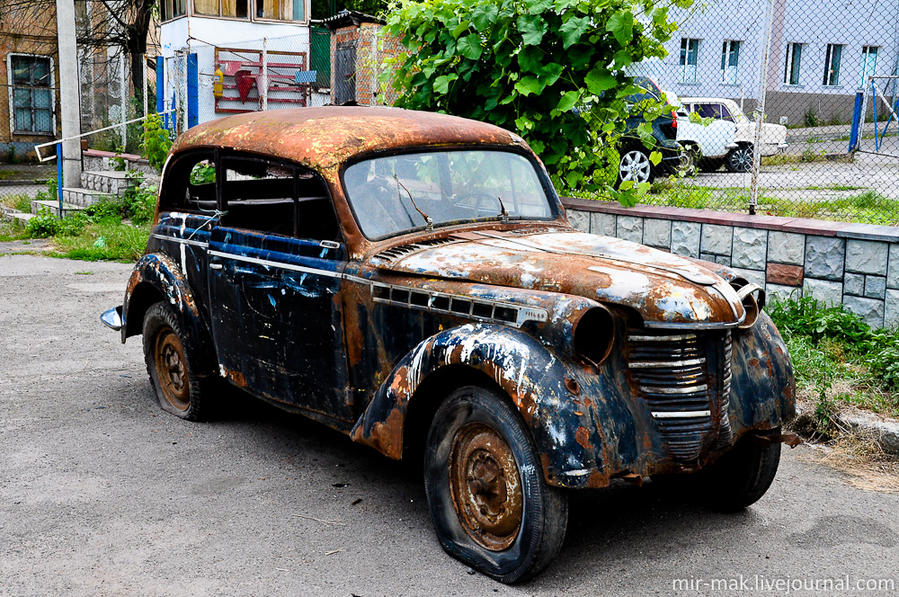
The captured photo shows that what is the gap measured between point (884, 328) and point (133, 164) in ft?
42.8

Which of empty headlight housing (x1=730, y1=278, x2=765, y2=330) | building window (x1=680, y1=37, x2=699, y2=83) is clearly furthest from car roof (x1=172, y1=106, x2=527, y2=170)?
building window (x1=680, y1=37, x2=699, y2=83)

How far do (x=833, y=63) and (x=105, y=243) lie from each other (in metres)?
15.5

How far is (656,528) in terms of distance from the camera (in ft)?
13.2

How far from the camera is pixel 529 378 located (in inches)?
130

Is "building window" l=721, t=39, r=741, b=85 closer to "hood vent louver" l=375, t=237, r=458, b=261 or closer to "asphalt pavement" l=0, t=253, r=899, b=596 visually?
"hood vent louver" l=375, t=237, r=458, b=261

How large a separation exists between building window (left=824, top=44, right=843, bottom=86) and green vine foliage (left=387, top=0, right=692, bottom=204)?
1206 cm

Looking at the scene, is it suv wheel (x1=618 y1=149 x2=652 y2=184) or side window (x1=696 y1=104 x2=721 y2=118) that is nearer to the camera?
suv wheel (x1=618 y1=149 x2=652 y2=184)

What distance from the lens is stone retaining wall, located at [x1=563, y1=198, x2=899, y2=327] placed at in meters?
5.64

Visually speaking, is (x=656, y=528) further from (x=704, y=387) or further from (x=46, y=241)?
(x=46, y=241)

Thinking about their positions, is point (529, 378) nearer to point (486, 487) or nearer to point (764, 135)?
point (486, 487)

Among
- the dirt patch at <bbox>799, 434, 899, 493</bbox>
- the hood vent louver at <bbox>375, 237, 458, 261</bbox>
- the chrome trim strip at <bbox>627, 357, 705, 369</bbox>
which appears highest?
the hood vent louver at <bbox>375, 237, 458, 261</bbox>

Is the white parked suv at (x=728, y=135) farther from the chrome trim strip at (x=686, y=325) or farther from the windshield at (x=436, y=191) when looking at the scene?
the chrome trim strip at (x=686, y=325)

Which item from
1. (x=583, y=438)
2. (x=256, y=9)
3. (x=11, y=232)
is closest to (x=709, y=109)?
(x=583, y=438)

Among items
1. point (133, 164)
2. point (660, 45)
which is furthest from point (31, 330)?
point (133, 164)
